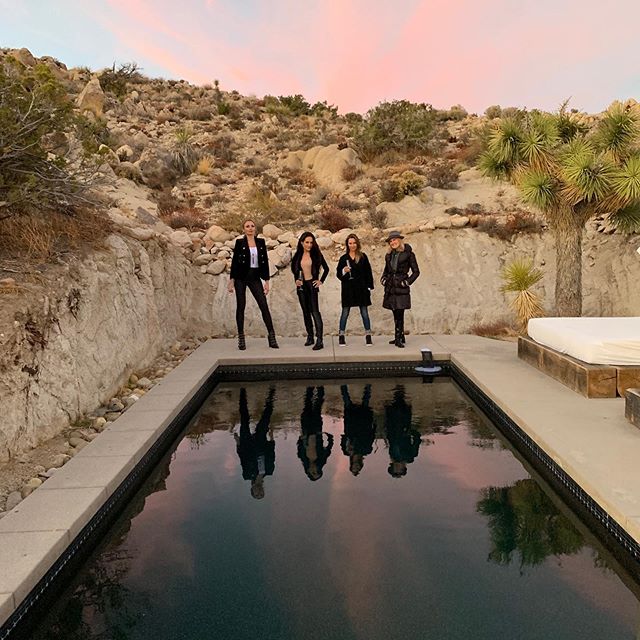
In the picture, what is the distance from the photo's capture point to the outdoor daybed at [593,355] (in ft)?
20.0

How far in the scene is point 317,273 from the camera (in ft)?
30.2

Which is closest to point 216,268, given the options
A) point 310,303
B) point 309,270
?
point 310,303

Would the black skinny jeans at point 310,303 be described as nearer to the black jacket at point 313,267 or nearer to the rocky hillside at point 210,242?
the black jacket at point 313,267

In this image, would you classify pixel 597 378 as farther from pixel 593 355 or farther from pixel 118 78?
pixel 118 78

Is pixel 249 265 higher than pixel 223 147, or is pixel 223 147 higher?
pixel 223 147

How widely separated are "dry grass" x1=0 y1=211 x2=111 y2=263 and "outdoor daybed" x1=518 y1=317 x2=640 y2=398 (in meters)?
6.56

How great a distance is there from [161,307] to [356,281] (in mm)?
3582

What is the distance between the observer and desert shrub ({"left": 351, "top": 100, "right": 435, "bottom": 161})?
2202 cm

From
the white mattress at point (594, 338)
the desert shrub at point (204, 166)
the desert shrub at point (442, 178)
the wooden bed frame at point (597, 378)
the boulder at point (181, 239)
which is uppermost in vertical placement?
the desert shrub at point (204, 166)

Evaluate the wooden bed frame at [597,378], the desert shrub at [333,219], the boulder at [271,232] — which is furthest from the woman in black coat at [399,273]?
the desert shrub at [333,219]

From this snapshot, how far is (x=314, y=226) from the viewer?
1520cm

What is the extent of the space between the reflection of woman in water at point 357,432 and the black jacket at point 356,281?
7.43ft

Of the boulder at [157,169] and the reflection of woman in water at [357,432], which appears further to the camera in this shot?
the boulder at [157,169]

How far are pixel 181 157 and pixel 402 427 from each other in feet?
58.1
